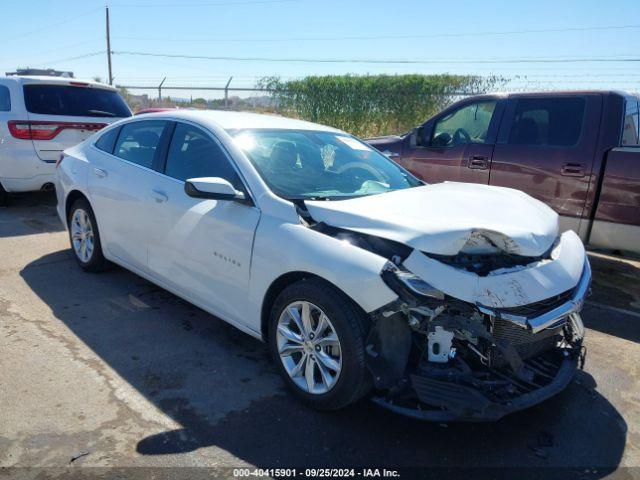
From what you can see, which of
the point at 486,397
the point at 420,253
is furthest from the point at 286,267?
the point at 486,397

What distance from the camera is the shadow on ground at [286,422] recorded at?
2.75 meters

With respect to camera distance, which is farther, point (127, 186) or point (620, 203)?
point (620, 203)

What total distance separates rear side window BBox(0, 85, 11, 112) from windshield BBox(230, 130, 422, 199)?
5.28 m

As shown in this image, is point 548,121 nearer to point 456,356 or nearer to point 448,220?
point 448,220

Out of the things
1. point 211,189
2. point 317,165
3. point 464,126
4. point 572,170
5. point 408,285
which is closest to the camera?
point 408,285

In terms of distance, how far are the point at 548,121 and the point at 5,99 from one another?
7.16 m

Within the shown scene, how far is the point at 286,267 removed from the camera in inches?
122

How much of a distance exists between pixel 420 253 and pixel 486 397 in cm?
78

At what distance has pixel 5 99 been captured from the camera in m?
7.52

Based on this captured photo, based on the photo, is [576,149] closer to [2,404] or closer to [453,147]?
[453,147]

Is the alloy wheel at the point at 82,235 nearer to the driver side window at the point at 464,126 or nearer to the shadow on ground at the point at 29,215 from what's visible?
the shadow on ground at the point at 29,215

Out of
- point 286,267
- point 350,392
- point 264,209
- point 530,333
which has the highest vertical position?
point 264,209

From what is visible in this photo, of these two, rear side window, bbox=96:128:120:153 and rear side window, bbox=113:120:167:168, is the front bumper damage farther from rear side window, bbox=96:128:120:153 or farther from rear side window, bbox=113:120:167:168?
rear side window, bbox=96:128:120:153

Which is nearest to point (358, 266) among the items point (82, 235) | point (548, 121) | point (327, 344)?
point (327, 344)
